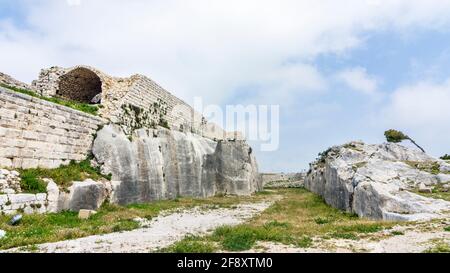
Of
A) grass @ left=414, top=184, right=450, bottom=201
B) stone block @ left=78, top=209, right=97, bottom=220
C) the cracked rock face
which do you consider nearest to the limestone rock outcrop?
stone block @ left=78, top=209, right=97, bottom=220

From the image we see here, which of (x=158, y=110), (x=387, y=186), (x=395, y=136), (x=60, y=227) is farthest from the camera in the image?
(x=395, y=136)

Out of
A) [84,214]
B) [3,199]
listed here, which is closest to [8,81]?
[3,199]

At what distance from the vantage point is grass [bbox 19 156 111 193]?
45.4 ft

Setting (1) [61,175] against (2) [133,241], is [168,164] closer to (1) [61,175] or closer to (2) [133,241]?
(1) [61,175]

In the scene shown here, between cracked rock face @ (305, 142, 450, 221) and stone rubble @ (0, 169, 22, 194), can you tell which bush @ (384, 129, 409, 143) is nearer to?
cracked rock face @ (305, 142, 450, 221)

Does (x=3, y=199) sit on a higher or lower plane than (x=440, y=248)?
higher

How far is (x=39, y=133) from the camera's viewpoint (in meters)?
15.9

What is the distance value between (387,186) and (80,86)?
78.5 feet

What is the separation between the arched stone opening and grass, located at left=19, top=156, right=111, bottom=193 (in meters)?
10.2

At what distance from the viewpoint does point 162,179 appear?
2481 centimetres

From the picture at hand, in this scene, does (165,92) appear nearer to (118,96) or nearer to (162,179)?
(118,96)

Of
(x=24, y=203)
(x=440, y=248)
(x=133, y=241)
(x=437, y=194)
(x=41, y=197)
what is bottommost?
(x=133, y=241)

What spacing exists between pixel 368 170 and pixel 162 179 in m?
14.2
